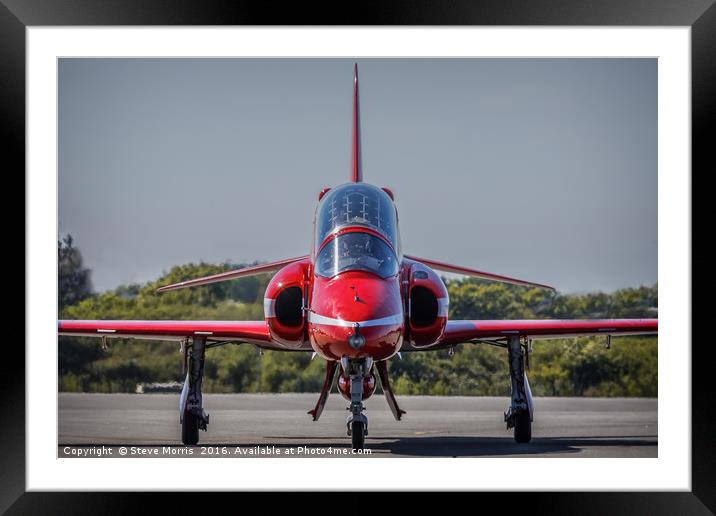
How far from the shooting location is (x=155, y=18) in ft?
31.8

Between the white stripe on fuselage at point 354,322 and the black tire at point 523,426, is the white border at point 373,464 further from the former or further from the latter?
the black tire at point 523,426

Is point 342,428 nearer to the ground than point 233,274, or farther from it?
nearer to the ground

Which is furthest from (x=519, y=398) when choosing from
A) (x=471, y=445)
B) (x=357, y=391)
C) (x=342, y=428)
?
(x=357, y=391)

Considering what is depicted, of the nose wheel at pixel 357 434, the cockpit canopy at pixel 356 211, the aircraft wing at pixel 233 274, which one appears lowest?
the nose wheel at pixel 357 434

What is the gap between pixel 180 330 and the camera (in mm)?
14773

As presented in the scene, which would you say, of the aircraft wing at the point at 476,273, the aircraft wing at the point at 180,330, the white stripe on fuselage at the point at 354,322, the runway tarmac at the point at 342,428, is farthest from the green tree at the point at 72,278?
the white stripe on fuselage at the point at 354,322

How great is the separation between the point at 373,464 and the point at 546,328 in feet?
15.6

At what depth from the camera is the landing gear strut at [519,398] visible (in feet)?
50.3

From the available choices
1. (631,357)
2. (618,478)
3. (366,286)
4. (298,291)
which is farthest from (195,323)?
(631,357)

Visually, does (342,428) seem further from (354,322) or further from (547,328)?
(354,322)

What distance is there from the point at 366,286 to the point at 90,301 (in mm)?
11119

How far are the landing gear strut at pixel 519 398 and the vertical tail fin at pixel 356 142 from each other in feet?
10.0

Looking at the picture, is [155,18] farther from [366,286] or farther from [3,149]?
[366,286]

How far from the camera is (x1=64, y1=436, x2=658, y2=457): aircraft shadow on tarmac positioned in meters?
13.7
